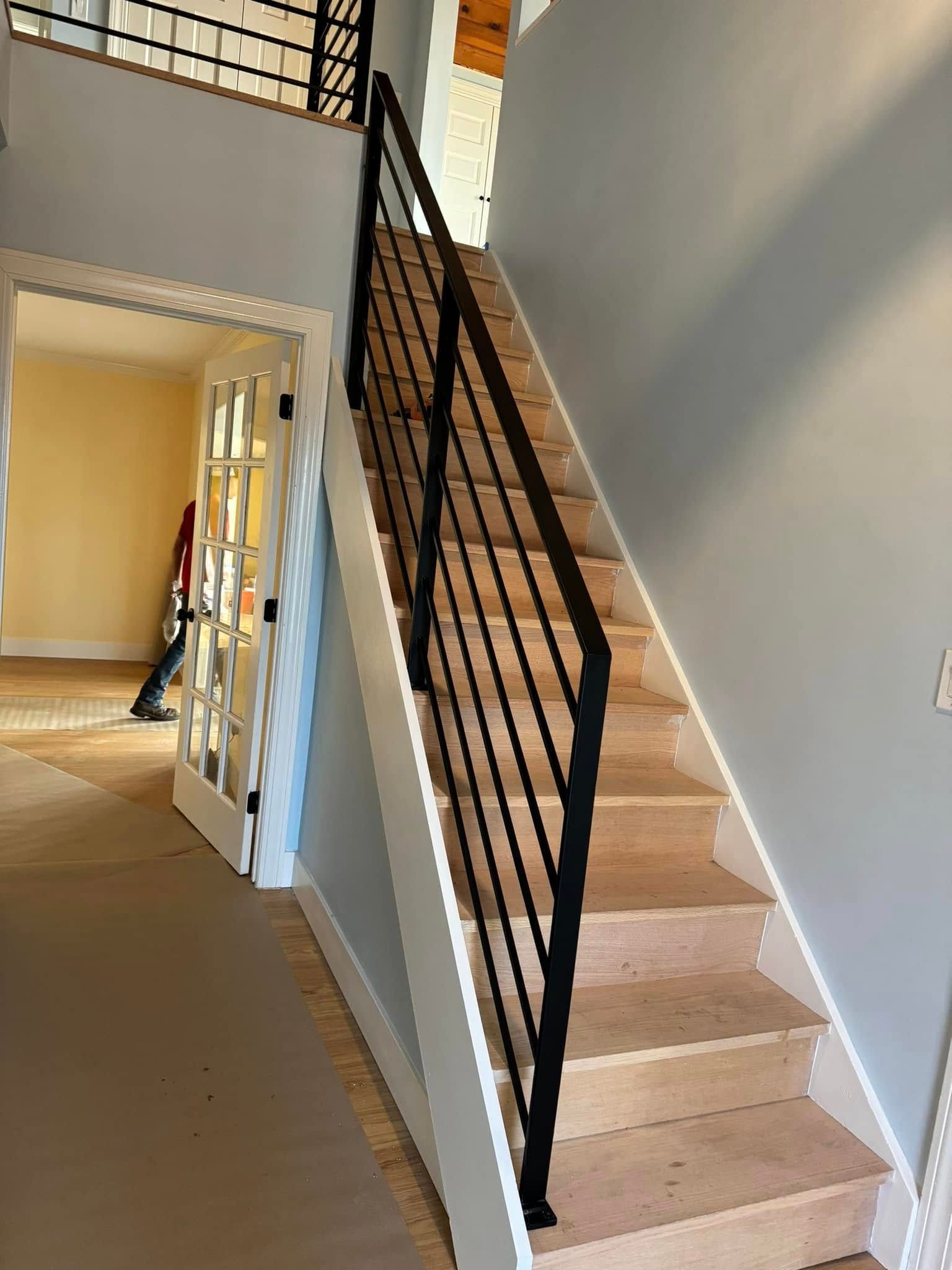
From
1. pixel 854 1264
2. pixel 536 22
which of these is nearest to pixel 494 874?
pixel 854 1264

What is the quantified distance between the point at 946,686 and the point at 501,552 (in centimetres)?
A: 131

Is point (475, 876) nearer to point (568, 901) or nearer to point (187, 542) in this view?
point (568, 901)

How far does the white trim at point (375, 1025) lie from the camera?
74.8 inches

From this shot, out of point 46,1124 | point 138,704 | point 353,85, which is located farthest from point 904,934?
point 138,704

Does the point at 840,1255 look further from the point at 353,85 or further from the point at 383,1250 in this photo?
the point at 353,85

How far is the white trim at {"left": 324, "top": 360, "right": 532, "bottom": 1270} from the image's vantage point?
4.84 feet

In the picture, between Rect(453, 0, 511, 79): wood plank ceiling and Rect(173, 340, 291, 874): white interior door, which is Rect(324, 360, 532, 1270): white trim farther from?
Rect(453, 0, 511, 79): wood plank ceiling

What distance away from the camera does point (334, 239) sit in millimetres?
2834

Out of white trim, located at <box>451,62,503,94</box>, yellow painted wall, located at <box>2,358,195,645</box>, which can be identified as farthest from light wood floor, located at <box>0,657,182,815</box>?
white trim, located at <box>451,62,503,94</box>

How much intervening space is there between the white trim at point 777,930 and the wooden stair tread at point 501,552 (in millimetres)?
58

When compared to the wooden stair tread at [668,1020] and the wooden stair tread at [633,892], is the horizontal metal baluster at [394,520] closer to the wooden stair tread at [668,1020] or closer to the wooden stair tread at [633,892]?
the wooden stair tread at [633,892]

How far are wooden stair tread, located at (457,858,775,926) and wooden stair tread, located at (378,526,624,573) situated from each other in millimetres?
889

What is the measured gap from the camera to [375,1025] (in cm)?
223

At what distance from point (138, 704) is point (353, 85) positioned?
3873mm
